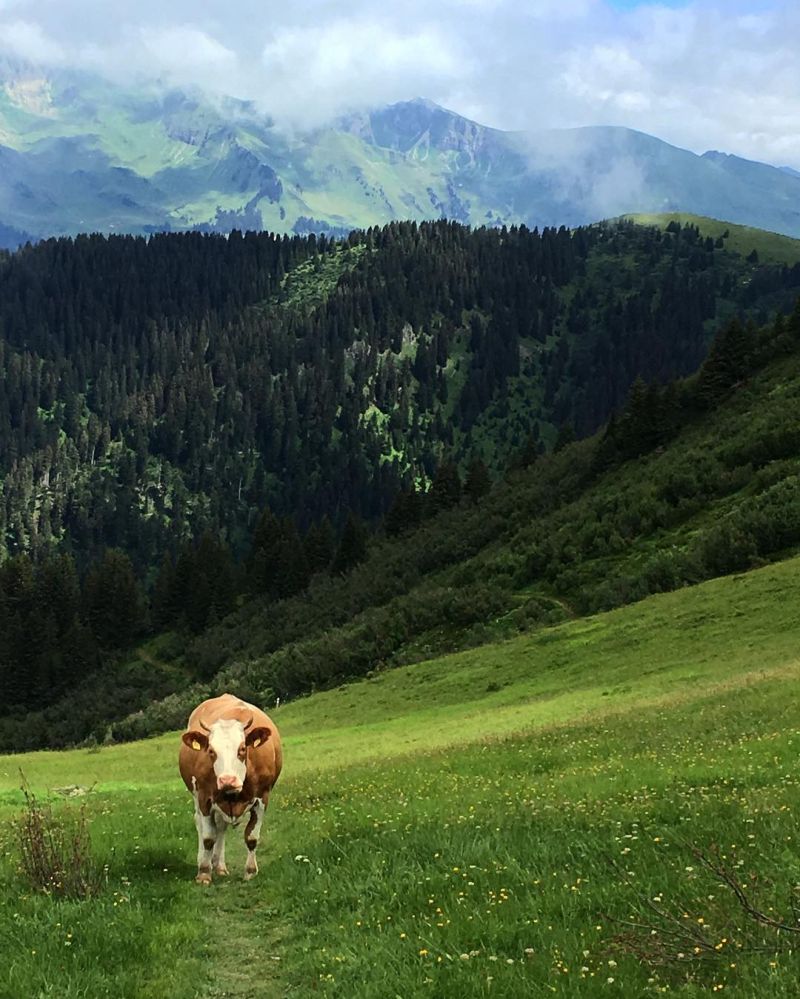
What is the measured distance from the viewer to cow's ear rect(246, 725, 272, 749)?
14460 mm

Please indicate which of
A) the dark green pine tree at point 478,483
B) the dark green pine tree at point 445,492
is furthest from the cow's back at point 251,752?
the dark green pine tree at point 445,492

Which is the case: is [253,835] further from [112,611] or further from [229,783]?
[112,611]

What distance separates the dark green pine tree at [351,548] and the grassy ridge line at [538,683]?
55.0 m

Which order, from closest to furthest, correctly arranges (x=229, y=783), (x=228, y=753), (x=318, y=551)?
(x=229, y=783)
(x=228, y=753)
(x=318, y=551)

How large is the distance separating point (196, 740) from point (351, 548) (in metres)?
100

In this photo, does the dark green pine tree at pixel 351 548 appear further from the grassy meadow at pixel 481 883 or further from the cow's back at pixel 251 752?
the cow's back at pixel 251 752

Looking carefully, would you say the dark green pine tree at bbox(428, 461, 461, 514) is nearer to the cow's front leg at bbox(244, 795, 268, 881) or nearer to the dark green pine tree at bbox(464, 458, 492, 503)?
the dark green pine tree at bbox(464, 458, 492, 503)

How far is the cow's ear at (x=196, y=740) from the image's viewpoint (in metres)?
14.3

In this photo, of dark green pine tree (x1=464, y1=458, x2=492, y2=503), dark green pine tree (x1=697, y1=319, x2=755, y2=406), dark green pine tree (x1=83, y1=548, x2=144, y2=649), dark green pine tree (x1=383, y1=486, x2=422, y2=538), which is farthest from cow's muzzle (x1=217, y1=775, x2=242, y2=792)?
dark green pine tree (x1=83, y1=548, x2=144, y2=649)

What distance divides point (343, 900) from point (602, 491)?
77032 millimetres

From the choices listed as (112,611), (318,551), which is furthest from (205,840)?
(112,611)

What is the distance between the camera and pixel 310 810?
19.9m

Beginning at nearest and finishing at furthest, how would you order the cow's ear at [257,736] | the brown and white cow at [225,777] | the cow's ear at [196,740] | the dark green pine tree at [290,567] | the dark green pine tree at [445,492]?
1. the brown and white cow at [225,777]
2. the cow's ear at [196,740]
3. the cow's ear at [257,736]
4. the dark green pine tree at [290,567]
5. the dark green pine tree at [445,492]

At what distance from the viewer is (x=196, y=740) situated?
1442 centimetres
